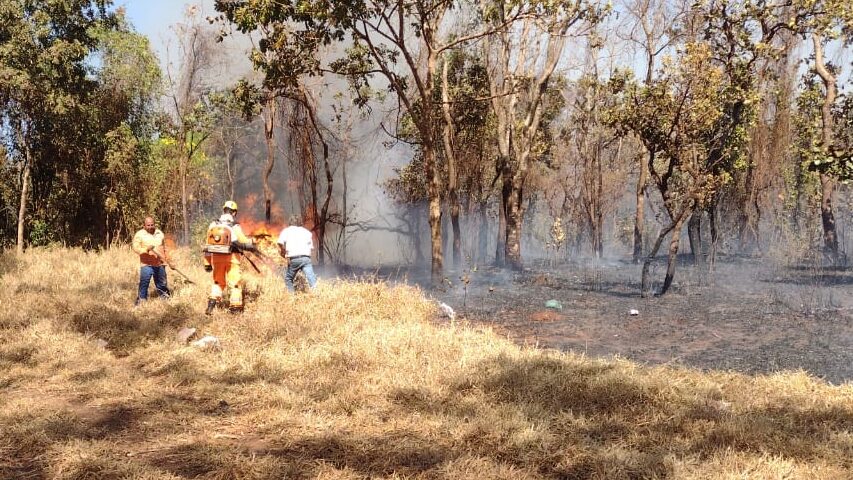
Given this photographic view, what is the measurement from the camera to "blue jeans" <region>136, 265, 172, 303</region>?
9617mm

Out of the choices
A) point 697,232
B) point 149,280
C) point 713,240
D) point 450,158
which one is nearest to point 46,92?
point 149,280

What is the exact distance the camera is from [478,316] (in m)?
11.2

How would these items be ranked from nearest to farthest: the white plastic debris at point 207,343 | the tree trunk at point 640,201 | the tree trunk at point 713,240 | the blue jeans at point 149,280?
1. the white plastic debris at point 207,343
2. the blue jeans at point 149,280
3. the tree trunk at point 713,240
4. the tree trunk at point 640,201

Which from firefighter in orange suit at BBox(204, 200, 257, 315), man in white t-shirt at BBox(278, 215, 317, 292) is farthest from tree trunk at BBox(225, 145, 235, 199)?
firefighter in orange suit at BBox(204, 200, 257, 315)

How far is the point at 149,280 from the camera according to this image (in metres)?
9.66

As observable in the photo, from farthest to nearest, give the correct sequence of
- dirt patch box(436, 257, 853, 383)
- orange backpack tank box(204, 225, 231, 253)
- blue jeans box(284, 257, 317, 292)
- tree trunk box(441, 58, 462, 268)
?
tree trunk box(441, 58, 462, 268), blue jeans box(284, 257, 317, 292), orange backpack tank box(204, 225, 231, 253), dirt patch box(436, 257, 853, 383)

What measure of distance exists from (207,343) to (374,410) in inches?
124

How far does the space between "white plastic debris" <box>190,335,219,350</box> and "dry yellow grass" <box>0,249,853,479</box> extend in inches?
5.7

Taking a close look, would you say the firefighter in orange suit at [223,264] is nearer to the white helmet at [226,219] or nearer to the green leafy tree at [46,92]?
the white helmet at [226,219]

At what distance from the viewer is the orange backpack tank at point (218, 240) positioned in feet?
29.1

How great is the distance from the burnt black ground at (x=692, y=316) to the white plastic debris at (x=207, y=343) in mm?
4053

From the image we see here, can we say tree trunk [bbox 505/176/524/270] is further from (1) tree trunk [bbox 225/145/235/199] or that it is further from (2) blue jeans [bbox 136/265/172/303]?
(1) tree trunk [bbox 225/145/235/199]

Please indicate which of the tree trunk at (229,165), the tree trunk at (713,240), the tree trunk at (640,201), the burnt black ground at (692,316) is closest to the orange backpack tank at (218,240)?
the burnt black ground at (692,316)

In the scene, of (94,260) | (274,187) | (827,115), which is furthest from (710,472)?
(274,187)
